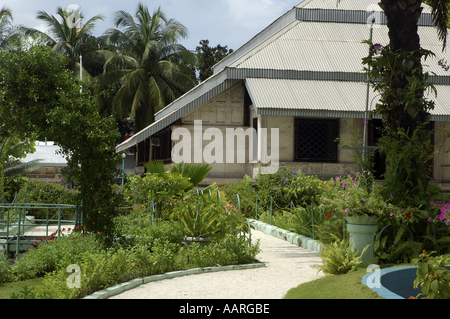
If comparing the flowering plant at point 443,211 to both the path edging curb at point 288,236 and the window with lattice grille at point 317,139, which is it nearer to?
the path edging curb at point 288,236

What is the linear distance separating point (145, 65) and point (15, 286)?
2933 centimetres

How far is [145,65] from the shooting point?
3566 cm

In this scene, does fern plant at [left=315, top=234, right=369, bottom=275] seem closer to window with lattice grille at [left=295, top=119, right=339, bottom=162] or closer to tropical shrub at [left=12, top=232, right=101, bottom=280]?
tropical shrub at [left=12, top=232, right=101, bottom=280]

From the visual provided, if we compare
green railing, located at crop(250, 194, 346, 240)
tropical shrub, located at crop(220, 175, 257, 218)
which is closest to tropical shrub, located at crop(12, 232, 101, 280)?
green railing, located at crop(250, 194, 346, 240)

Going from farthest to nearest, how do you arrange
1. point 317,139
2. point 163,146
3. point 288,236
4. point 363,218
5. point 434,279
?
point 163,146, point 317,139, point 288,236, point 363,218, point 434,279

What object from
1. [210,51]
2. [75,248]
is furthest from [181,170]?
[210,51]

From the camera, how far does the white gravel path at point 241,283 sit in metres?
6.57

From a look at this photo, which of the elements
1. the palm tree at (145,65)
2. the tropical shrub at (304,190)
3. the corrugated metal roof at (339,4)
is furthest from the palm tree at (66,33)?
the tropical shrub at (304,190)

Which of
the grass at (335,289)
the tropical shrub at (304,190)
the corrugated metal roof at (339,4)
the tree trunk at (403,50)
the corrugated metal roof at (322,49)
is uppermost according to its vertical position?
the corrugated metal roof at (339,4)

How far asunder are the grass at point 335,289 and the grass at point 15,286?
394 cm

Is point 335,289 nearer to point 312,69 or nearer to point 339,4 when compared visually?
point 312,69

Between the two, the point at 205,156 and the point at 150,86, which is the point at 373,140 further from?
the point at 150,86

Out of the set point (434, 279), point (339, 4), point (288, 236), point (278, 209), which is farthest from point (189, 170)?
point (339, 4)

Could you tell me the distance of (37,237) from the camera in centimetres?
1152
